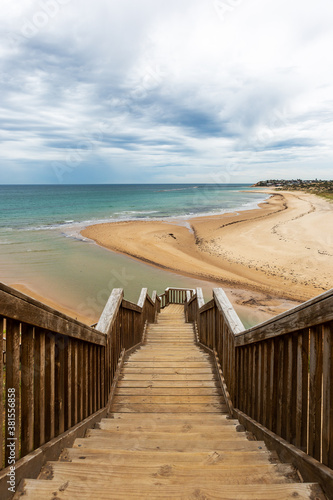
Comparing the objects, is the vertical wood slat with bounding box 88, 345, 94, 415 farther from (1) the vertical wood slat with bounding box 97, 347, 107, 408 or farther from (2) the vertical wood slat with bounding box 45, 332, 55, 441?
(2) the vertical wood slat with bounding box 45, 332, 55, 441

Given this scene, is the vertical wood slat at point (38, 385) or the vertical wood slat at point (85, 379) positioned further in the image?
the vertical wood slat at point (85, 379)

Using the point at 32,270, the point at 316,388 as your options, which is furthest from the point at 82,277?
the point at 316,388

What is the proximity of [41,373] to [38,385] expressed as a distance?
0.08 m

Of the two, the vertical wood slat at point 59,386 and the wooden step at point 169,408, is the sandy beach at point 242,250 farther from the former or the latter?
the vertical wood slat at point 59,386

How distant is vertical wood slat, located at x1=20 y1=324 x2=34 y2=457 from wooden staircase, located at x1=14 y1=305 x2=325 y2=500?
22cm

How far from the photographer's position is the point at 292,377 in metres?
2.23

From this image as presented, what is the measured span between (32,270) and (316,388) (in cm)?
1718

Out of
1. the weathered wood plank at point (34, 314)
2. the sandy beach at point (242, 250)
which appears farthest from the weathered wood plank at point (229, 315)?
the sandy beach at point (242, 250)

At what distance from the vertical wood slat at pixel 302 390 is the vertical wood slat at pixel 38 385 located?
67.5 inches

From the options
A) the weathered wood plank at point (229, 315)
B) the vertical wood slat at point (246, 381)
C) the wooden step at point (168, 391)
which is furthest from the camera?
the wooden step at point (168, 391)

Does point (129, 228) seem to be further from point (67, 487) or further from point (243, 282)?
point (67, 487)

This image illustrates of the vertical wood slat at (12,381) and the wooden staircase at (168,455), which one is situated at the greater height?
the vertical wood slat at (12,381)

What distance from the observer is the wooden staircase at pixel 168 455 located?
1.76m

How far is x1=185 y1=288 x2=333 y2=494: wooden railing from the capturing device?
1.81 meters
